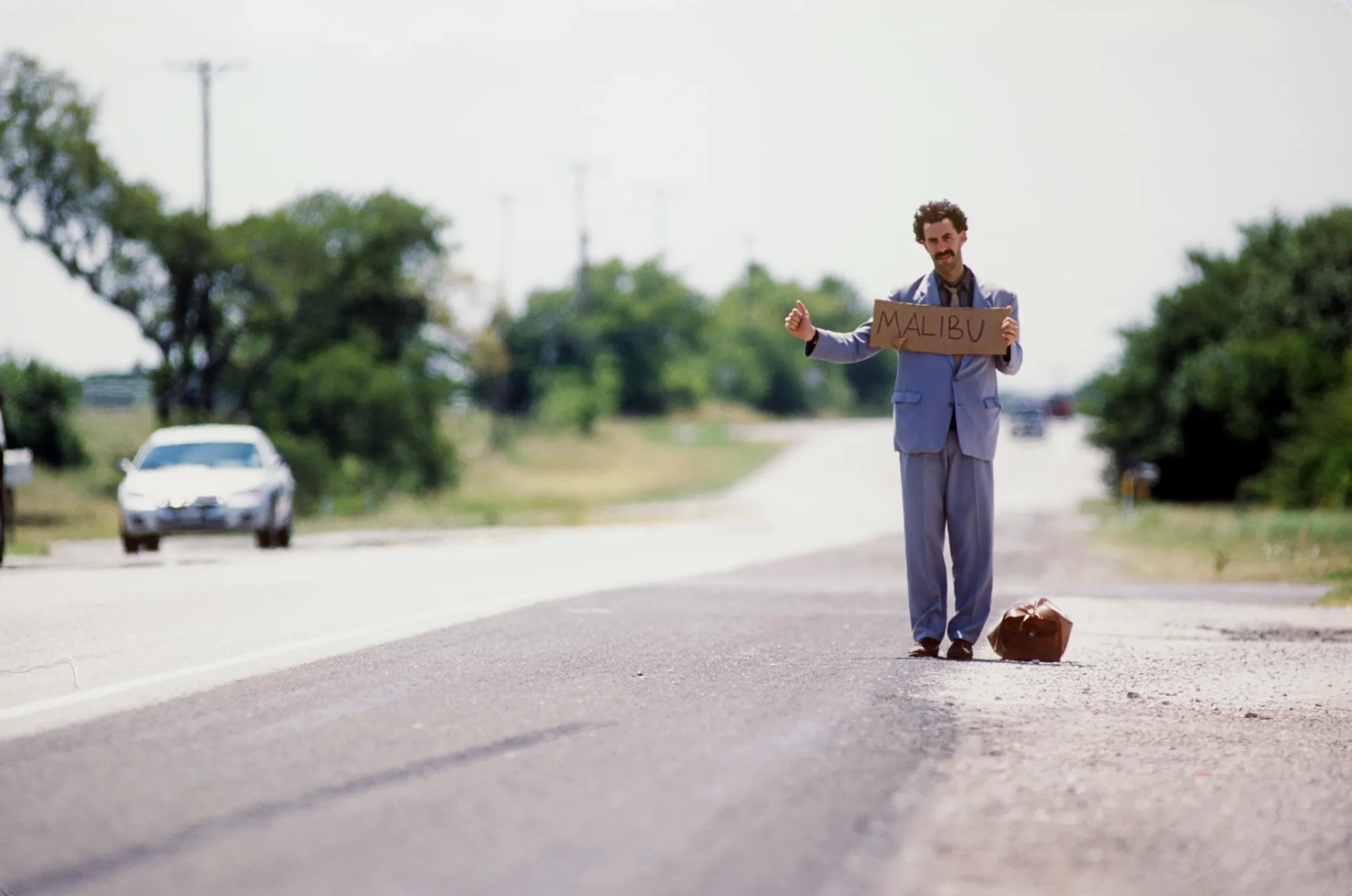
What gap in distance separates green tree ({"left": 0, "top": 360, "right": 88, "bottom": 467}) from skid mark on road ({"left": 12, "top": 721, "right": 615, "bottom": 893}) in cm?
4229

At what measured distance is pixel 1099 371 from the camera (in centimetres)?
→ 5144

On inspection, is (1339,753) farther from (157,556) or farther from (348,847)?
(157,556)

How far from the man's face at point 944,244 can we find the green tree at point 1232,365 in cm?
3469

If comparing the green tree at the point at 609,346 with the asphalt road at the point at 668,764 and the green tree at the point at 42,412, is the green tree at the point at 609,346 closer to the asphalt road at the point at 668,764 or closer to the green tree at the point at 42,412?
the green tree at the point at 42,412

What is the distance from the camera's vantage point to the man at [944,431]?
894 centimetres

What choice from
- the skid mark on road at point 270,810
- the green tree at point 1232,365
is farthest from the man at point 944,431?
the green tree at point 1232,365

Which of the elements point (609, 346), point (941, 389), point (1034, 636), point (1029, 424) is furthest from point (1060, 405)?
point (941, 389)

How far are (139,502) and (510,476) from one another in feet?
137

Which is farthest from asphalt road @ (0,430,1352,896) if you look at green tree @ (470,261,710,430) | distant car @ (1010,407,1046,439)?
distant car @ (1010,407,1046,439)

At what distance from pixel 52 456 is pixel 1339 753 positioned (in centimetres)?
4440

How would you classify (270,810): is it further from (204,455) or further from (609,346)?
(609,346)

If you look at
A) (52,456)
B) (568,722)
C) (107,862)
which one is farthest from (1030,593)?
(52,456)

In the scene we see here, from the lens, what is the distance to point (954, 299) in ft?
29.6

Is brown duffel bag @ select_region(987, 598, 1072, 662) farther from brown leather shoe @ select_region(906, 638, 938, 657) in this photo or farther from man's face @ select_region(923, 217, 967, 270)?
man's face @ select_region(923, 217, 967, 270)
